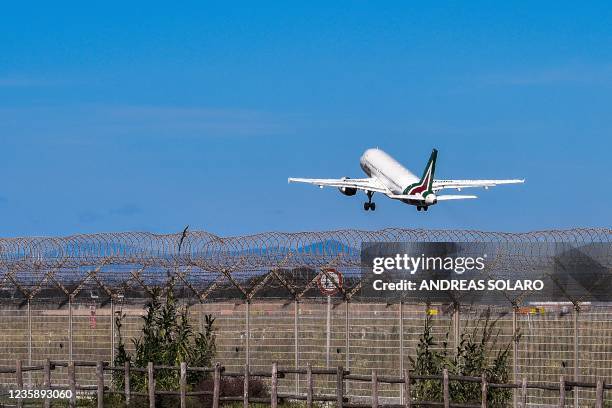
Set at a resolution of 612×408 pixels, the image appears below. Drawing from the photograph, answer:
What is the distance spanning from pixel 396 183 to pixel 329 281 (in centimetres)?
4954

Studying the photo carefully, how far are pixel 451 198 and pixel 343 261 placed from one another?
39192mm

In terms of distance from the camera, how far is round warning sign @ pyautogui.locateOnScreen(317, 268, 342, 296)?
1519 inches

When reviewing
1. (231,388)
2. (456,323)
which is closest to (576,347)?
(456,323)

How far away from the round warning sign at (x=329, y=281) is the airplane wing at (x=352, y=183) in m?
48.8

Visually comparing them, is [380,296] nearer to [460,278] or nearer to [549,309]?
[460,278]

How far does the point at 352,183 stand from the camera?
8912cm

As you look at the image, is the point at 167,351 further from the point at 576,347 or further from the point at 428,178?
the point at 428,178

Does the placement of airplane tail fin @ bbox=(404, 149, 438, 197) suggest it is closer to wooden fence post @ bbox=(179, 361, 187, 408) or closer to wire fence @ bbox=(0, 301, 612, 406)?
wire fence @ bbox=(0, 301, 612, 406)

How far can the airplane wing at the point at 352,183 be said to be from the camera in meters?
88.2

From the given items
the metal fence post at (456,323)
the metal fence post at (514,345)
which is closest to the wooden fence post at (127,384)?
the metal fence post at (456,323)

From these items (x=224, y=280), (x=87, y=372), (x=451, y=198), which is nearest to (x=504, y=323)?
(x=224, y=280)

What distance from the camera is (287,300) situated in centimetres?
4072

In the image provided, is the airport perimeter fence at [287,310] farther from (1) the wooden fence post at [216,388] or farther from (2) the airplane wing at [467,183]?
(2) the airplane wing at [467,183]

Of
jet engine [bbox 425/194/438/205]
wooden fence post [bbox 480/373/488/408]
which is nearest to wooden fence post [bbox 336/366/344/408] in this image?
wooden fence post [bbox 480/373/488/408]
